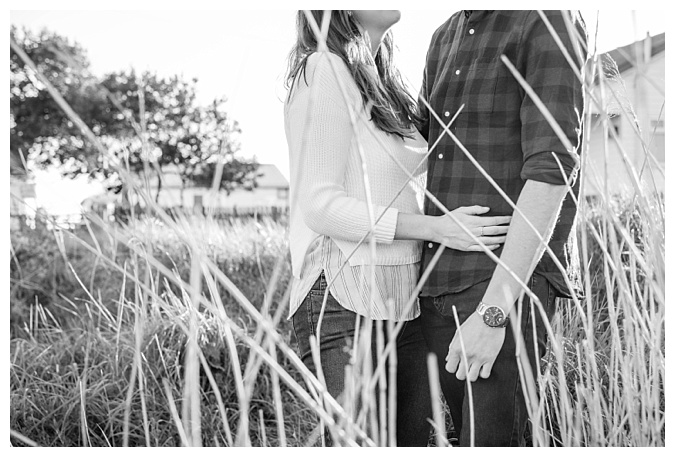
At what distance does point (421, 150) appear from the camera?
1.41m

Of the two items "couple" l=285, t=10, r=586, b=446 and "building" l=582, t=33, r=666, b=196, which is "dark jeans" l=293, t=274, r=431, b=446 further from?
"building" l=582, t=33, r=666, b=196

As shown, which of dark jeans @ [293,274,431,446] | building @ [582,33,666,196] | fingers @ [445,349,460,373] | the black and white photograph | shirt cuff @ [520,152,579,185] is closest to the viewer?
building @ [582,33,666,196]

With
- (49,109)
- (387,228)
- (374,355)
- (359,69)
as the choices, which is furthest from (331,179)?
(49,109)

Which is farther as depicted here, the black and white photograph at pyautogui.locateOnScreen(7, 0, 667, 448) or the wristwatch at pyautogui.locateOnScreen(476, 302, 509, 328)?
the wristwatch at pyautogui.locateOnScreen(476, 302, 509, 328)

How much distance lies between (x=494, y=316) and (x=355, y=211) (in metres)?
0.32

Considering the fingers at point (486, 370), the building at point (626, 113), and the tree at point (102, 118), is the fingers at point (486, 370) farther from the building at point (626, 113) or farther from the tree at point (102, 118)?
the tree at point (102, 118)

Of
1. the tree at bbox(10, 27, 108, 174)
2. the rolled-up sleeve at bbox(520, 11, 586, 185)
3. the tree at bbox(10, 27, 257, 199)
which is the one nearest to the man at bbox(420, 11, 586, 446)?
the rolled-up sleeve at bbox(520, 11, 586, 185)

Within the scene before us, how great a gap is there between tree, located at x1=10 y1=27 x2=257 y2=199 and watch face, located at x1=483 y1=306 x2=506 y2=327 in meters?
16.0

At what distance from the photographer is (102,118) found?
→ 19.8 meters

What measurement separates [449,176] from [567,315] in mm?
1715

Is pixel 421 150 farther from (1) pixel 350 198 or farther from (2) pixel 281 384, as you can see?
(2) pixel 281 384

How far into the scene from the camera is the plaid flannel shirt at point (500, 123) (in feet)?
3.75

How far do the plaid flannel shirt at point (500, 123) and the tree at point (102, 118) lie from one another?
1578 cm

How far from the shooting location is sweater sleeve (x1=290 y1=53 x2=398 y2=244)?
1277 millimetres
